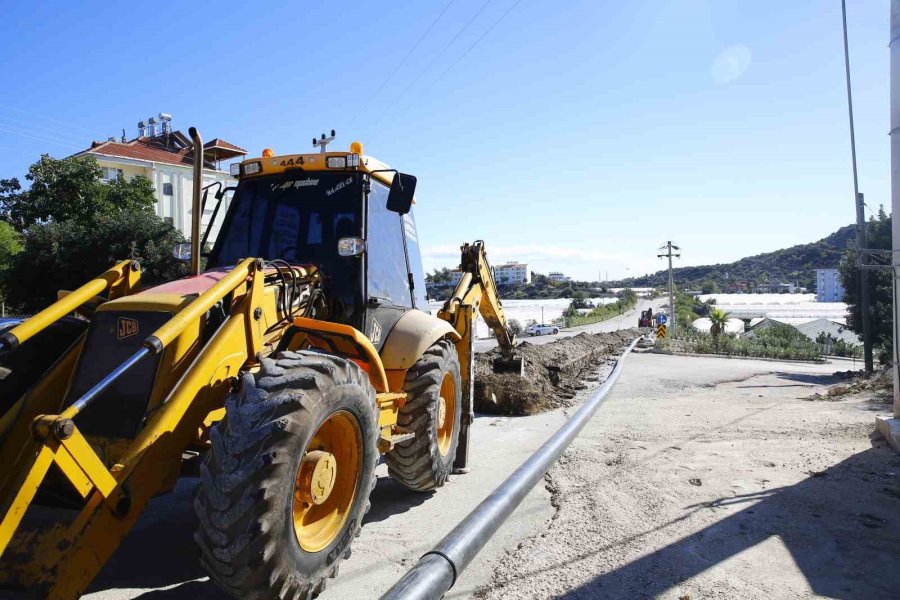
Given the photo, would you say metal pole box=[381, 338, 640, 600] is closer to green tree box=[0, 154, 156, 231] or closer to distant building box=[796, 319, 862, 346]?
green tree box=[0, 154, 156, 231]

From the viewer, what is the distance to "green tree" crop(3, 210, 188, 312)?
70.2ft

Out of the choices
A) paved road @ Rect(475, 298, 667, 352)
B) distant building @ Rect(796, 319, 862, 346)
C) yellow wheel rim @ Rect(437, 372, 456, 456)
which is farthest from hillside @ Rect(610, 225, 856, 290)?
yellow wheel rim @ Rect(437, 372, 456, 456)

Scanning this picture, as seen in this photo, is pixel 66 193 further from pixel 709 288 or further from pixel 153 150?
pixel 709 288

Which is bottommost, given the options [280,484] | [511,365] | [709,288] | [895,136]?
[511,365]

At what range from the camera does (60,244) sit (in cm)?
2173

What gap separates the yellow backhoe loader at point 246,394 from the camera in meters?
2.73

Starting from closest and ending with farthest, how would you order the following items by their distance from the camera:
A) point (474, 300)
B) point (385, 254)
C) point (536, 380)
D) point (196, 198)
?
point (196, 198), point (385, 254), point (474, 300), point (536, 380)

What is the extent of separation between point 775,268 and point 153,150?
168m

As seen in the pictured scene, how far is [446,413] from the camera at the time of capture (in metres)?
5.96

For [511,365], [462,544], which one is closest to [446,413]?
[462,544]

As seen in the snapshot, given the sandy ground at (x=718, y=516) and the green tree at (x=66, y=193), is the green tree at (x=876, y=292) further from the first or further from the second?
the green tree at (x=66, y=193)

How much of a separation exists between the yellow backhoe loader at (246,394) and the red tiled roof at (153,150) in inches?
1343

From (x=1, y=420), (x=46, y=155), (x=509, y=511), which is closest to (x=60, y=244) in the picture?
(x=46, y=155)

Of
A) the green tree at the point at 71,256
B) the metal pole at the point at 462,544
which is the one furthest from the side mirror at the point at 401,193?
the green tree at the point at 71,256
